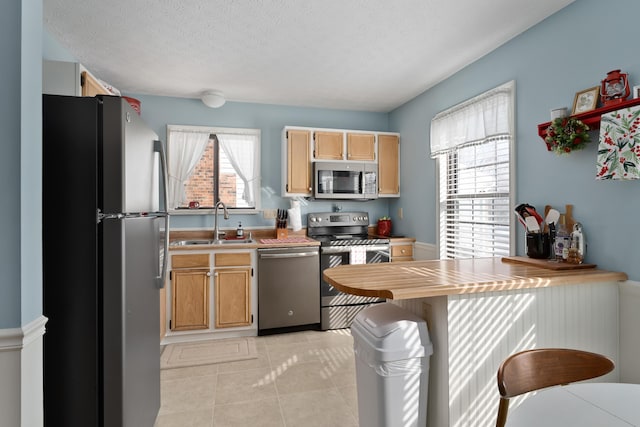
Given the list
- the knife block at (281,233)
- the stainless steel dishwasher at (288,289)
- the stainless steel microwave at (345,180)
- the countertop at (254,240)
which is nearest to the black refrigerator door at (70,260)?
the countertop at (254,240)

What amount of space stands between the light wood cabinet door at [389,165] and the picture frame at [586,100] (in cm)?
227

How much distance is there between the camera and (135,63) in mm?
2945

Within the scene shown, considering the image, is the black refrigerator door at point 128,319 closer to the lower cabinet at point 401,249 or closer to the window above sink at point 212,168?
the window above sink at point 212,168

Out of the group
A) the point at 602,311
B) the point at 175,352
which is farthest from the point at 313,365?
the point at 602,311

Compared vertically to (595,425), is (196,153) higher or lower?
higher

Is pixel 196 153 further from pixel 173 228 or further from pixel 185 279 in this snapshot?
pixel 185 279

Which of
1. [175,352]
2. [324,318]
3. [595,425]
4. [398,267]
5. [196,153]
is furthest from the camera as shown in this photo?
[196,153]

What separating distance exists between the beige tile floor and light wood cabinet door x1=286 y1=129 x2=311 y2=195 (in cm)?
178

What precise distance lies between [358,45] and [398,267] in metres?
1.79

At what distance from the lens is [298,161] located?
12.8ft

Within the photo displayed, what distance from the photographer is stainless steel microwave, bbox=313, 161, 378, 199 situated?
3.91 m

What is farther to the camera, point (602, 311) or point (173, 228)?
point (173, 228)

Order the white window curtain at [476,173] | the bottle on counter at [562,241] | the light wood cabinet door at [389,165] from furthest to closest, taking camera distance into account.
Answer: the light wood cabinet door at [389,165] < the white window curtain at [476,173] < the bottle on counter at [562,241]

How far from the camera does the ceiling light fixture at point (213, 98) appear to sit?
12.1 feet
